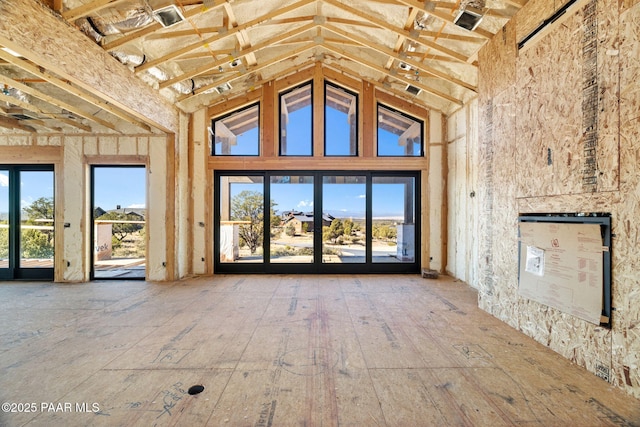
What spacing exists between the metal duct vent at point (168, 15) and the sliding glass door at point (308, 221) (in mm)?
3055

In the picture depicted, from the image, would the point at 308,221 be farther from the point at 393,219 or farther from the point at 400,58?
the point at 400,58

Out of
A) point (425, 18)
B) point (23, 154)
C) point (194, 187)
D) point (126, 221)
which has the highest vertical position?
point (425, 18)

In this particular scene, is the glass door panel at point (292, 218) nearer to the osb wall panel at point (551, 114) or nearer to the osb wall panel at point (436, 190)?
the osb wall panel at point (436, 190)

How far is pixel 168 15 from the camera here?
332 cm

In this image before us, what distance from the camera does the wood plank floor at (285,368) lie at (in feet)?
5.95

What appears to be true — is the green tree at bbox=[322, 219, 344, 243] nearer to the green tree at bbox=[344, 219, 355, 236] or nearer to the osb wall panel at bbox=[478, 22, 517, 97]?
the green tree at bbox=[344, 219, 355, 236]

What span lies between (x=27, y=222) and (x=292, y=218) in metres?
5.23

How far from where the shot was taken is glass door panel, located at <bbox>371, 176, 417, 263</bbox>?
6.11 metres

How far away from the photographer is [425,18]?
12.8 ft

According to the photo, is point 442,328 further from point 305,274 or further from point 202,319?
point 305,274

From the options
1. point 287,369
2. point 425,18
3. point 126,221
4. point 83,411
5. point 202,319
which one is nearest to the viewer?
point 83,411

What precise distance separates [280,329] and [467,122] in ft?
15.7

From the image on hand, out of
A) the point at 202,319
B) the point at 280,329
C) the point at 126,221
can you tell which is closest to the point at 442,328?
the point at 280,329

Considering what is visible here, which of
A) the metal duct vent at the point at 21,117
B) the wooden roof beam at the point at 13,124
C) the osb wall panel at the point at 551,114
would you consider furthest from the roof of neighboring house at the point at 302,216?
the wooden roof beam at the point at 13,124
